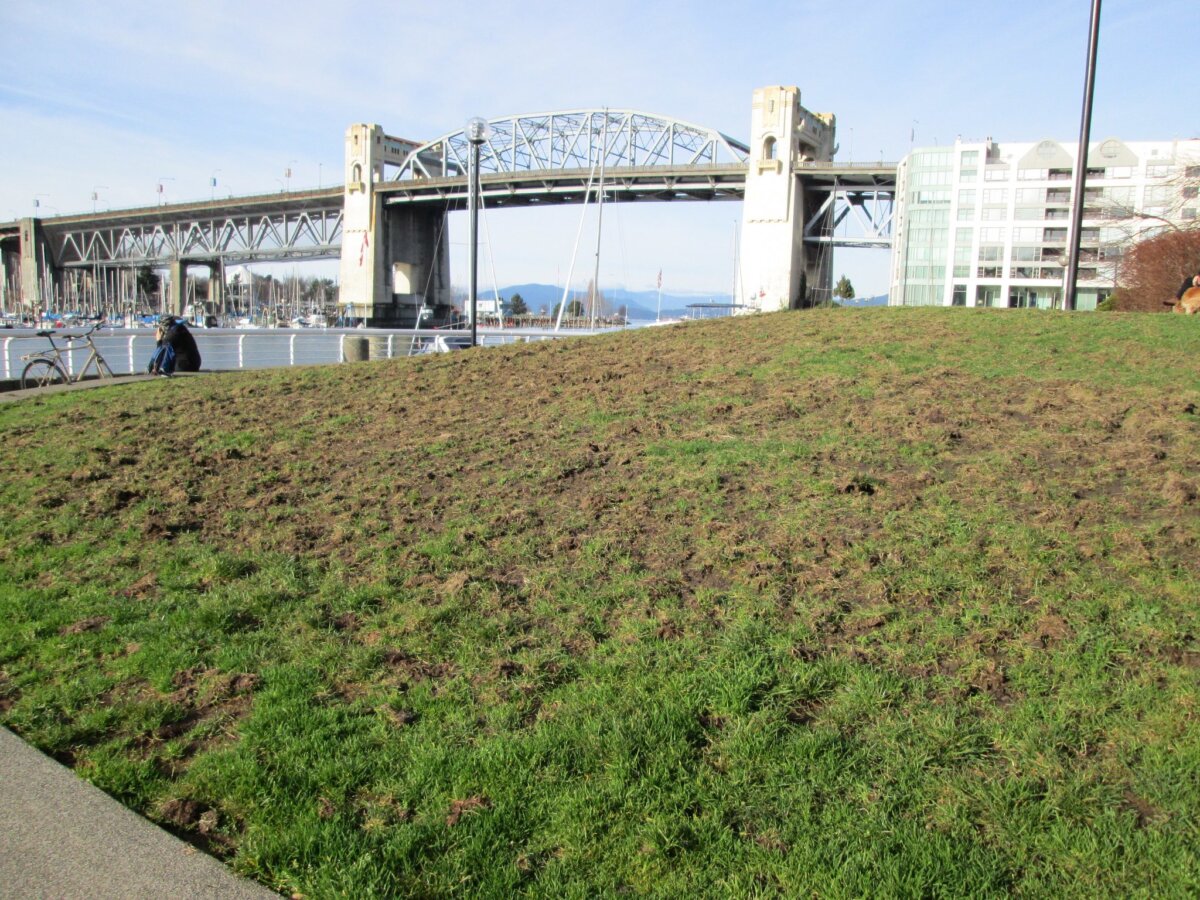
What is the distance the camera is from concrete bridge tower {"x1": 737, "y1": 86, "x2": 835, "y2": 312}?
216 feet

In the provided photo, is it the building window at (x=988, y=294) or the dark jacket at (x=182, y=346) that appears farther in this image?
the building window at (x=988, y=294)

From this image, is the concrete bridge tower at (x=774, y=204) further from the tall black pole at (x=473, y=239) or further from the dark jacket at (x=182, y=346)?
the dark jacket at (x=182, y=346)

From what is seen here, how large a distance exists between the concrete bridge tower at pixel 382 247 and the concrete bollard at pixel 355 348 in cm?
6729

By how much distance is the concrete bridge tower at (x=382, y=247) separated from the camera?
297 feet

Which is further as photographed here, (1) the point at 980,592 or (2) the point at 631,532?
(2) the point at 631,532

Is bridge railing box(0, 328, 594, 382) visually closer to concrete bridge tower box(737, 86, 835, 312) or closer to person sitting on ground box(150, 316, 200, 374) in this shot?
person sitting on ground box(150, 316, 200, 374)

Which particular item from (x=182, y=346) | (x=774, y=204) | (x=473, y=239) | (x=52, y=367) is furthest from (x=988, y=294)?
(x=52, y=367)

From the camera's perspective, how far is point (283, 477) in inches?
299

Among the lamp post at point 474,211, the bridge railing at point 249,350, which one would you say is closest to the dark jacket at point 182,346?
the bridge railing at point 249,350

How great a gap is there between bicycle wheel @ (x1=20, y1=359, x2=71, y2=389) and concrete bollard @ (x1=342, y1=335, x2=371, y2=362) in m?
7.02

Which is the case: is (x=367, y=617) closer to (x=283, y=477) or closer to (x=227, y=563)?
(x=227, y=563)

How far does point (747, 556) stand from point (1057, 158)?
8509 cm

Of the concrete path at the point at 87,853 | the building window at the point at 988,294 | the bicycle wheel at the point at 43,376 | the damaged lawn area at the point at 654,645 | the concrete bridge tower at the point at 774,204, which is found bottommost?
the concrete path at the point at 87,853

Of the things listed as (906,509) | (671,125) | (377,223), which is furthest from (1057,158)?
(906,509)
